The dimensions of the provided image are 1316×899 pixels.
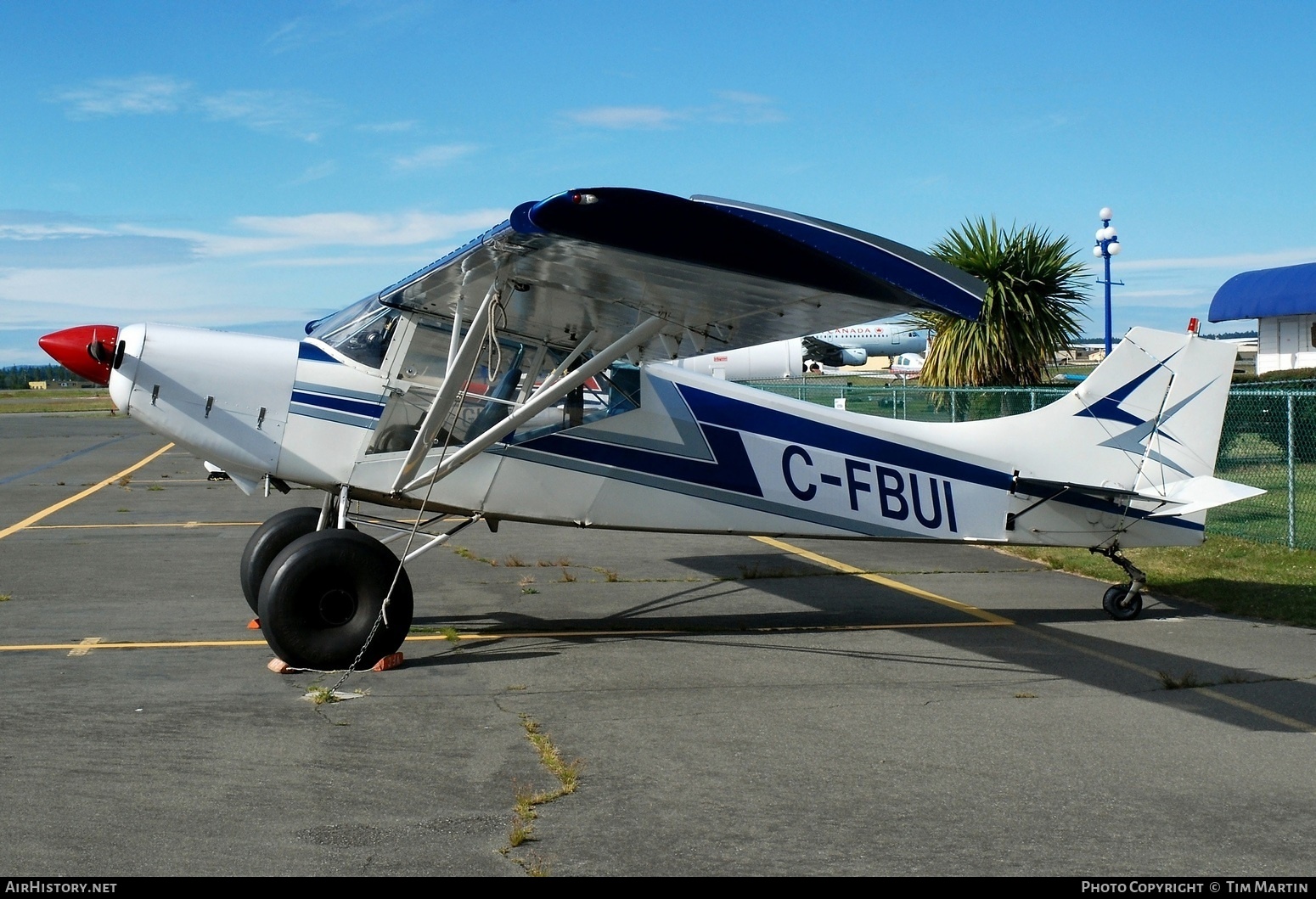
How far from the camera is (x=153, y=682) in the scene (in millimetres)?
6602

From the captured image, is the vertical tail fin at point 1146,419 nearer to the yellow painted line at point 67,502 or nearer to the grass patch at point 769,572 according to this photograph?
the grass patch at point 769,572

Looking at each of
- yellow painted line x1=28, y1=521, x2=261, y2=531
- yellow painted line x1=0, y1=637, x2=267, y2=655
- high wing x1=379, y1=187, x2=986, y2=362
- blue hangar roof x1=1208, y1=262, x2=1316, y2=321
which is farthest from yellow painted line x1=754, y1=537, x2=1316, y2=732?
blue hangar roof x1=1208, y1=262, x2=1316, y2=321

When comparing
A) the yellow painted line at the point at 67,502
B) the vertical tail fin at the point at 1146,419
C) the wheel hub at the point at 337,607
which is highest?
the vertical tail fin at the point at 1146,419

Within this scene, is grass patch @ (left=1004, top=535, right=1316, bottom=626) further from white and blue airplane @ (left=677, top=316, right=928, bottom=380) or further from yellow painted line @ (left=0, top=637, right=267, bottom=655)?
white and blue airplane @ (left=677, top=316, right=928, bottom=380)

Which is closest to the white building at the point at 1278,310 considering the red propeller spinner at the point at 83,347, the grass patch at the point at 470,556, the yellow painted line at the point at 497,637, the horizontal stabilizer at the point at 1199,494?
the horizontal stabilizer at the point at 1199,494

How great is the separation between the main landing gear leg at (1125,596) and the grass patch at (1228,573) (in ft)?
3.21

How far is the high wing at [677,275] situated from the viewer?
5465mm

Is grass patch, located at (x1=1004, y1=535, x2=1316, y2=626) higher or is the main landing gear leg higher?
the main landing gear leg

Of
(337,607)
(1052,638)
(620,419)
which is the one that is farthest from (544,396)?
(1052,638)

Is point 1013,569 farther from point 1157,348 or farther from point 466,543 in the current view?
point 466,543

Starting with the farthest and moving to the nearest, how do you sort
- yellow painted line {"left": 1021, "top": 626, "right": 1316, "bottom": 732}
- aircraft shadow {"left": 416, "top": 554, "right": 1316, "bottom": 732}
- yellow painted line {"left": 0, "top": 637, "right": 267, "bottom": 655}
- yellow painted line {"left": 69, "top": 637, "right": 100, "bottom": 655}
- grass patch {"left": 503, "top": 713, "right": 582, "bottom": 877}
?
yellow painted line {"left": 0, "top": 637, "right": 267, "bottom": 655} < yellow painted line {"left": 69, "top": 637, "right": 100, "bottom": 655} < aircraft shadow {"left": 416, "top": 554, "right": 1316, "bottom": 732} < yellow painted line {"left": 1021, "top": 626, "right": 1316, "bottom": 732} < grass patch {"left": 503, "top": 713, "right": 582, "bottom": 877}

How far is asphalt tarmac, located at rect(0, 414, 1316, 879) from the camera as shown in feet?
13.7

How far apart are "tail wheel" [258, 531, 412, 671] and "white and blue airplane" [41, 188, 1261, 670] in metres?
0.01
